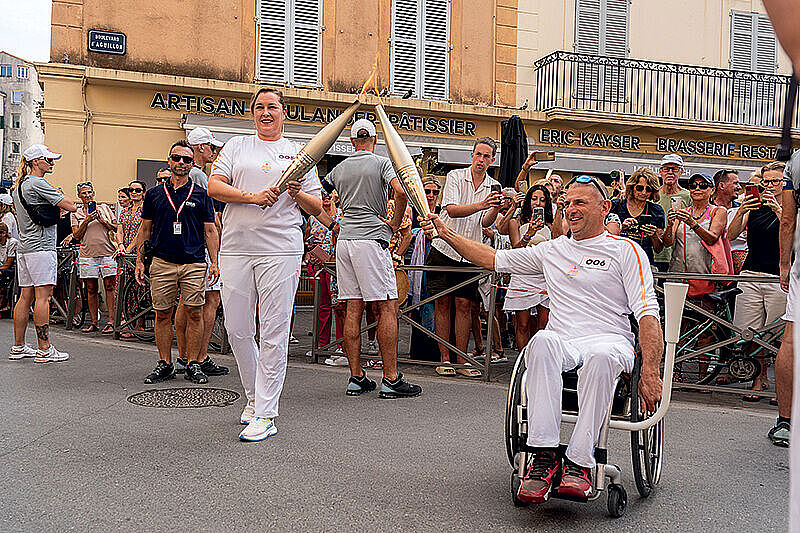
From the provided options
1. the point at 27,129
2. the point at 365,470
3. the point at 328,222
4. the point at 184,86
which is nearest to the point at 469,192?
the point at 328,222

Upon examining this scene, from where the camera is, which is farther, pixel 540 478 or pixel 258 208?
pixel 258 208

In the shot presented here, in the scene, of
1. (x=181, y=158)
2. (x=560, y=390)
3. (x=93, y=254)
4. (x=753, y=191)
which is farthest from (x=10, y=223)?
(x=560, y=390)

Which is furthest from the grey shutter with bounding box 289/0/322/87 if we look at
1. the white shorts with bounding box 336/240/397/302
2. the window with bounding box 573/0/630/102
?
the white shorts with bounding box 336/240/397/302

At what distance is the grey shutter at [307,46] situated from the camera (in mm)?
18703

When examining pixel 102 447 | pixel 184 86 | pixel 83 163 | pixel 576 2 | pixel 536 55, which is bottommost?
pixel 102 447

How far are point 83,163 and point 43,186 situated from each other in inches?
353

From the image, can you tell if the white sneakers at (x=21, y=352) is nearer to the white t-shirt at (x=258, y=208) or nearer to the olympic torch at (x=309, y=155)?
the white t-shirt at (x=258, y=208)

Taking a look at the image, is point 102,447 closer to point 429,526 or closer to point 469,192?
point 429,526

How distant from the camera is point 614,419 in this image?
403cm

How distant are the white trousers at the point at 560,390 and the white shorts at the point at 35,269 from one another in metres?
6.26

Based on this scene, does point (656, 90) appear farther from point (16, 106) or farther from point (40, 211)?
point (16, 106)

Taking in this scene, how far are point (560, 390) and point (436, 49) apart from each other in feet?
54.4

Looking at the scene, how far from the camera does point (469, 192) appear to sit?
8227 millimetres

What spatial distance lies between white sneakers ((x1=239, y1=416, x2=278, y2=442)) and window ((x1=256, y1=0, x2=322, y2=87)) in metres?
14.1
